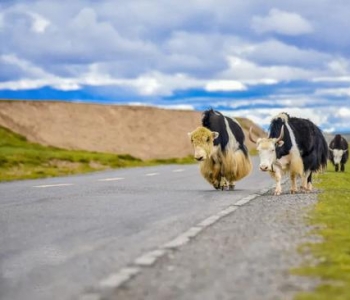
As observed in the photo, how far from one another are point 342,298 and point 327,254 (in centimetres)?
215

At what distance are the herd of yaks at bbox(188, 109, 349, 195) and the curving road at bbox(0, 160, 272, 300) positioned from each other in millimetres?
979

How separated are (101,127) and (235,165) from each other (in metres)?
68.5

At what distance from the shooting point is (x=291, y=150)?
1791 centimetres

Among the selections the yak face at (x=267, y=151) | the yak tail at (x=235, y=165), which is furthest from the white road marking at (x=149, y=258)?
the yak tail at (x=235, y=165)

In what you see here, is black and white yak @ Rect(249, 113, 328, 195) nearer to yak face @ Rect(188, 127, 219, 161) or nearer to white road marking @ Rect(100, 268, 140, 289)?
yak face @ Rect(188, 127, 219, 161)

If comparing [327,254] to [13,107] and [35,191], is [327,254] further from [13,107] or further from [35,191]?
[13,107]

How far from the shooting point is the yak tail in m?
19.6

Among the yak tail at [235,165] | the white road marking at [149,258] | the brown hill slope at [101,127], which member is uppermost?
the brown hill slope at [101,127]

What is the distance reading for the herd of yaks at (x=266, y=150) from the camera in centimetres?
1761

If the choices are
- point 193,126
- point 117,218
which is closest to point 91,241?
point 117,218

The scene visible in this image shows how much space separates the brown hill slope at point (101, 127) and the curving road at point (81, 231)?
55.7 m

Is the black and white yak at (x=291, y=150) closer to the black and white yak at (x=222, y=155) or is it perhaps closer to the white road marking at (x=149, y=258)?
the black and white yak at (x=222, y=155)

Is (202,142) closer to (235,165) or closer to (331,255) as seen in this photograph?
(235,165)

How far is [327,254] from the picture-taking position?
8.62 metres
